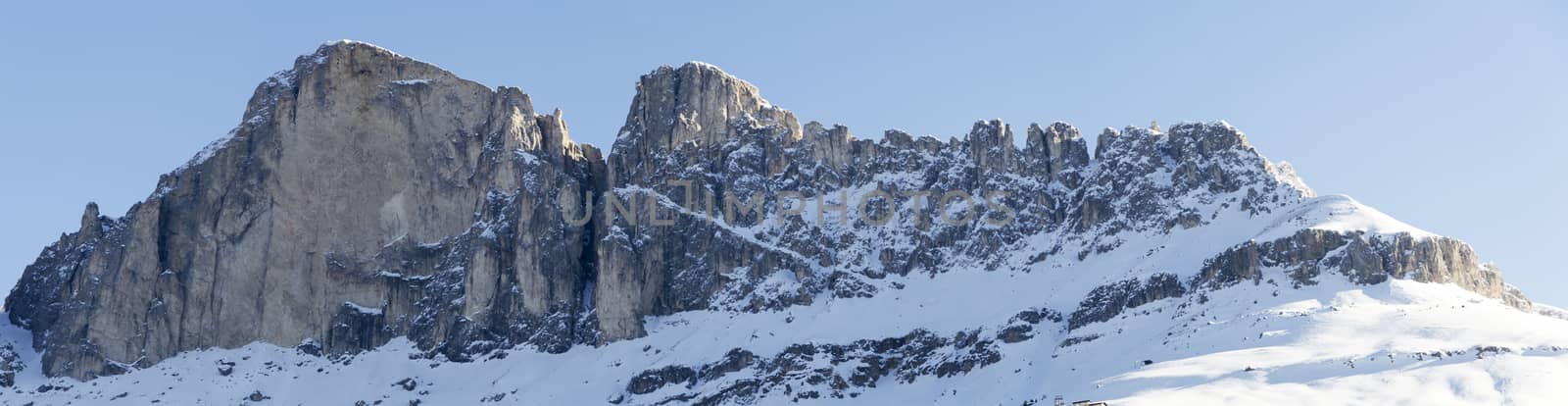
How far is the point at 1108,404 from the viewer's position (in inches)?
7377

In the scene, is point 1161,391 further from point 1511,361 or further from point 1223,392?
point 1511,361

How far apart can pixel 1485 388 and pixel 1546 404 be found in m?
6.98

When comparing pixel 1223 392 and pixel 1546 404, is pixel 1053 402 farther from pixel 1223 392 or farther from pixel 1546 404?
pixel 1546 404

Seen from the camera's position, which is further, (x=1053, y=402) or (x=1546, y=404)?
(x=1053, y=402)

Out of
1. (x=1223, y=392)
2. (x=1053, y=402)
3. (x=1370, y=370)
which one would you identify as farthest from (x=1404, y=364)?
(x=1053, y=402)

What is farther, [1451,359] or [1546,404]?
[1451,359]

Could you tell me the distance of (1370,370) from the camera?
196875 mm

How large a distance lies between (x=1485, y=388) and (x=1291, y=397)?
16.7 m

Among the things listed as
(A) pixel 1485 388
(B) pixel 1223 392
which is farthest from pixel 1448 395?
(B) pixel 1223 392

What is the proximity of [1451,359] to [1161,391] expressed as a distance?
27293 millimetres

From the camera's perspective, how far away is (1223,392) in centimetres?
19200

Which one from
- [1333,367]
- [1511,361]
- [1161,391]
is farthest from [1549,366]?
[1161,391]

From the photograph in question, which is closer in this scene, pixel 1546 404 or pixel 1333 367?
pixel 1546 404

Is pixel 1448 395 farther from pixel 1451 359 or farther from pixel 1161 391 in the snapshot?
pixel 1161 391
